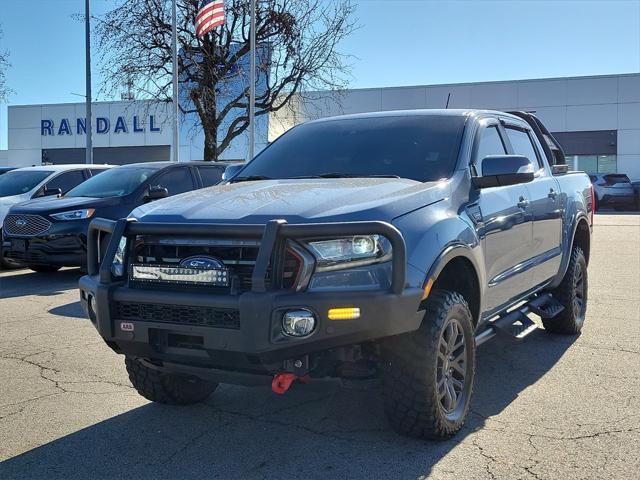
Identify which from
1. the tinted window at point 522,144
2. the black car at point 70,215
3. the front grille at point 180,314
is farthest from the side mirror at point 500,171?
the black car at point 70,215

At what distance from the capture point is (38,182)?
11234 millimetres

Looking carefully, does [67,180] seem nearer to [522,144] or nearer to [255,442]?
[522,144]

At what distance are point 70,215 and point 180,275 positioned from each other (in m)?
6.59

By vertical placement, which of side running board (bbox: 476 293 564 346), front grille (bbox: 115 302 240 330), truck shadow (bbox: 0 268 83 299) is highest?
front grille (bbox: 115 302 240 330)

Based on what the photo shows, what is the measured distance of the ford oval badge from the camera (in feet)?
10.5

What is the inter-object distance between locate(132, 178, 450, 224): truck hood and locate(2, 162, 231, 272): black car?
5112mm

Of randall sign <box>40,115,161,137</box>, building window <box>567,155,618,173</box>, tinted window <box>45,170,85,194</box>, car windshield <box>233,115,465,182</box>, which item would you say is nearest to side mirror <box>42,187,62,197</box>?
tinted window <box>45,170,85,194</box>

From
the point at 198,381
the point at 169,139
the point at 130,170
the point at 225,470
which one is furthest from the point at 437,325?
the point at 169,139

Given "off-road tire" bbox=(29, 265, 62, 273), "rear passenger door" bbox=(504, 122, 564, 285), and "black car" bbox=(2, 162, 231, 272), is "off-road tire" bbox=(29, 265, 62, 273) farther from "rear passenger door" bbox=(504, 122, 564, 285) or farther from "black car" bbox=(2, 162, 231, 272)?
"rear passenger door" bbox=(504, 122, 564, 285)

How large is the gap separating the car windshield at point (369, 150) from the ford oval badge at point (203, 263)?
52.6 inches

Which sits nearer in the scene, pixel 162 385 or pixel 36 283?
pixel 162 385

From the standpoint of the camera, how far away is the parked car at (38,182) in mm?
10898

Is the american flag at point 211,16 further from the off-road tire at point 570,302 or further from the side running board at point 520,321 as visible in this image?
the side running board at point 520,321

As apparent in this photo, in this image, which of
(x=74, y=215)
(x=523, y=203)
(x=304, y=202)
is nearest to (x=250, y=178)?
(x=304, y=202)
